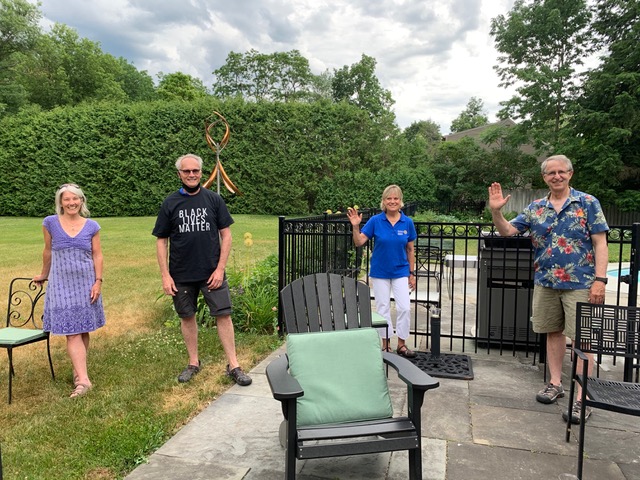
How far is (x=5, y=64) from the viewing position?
28.9 m

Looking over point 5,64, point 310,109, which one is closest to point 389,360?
point 310,109

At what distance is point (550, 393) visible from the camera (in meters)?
3.29

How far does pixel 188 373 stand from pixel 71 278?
1.15m

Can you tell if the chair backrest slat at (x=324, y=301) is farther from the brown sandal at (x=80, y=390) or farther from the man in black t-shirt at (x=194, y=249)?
the brown sandal at (x=80, y=390)

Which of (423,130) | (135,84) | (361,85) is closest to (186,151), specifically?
(361,85)

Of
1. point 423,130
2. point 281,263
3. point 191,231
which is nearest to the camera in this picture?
point 191,231

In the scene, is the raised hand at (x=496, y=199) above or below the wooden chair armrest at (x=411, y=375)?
above

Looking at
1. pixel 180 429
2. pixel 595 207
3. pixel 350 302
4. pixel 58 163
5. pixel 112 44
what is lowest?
pixel 180 429

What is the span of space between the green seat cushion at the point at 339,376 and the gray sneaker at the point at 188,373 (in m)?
1.57

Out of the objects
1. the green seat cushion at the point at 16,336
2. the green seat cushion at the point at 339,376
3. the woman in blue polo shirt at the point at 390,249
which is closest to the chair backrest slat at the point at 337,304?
the green seat cushion at the point at 339,376

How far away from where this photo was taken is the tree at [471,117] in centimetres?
6425

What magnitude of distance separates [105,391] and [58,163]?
19399mm

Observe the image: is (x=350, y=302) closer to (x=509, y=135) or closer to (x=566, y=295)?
(x=566, y=295)

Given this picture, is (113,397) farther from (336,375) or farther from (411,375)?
(411,375)
